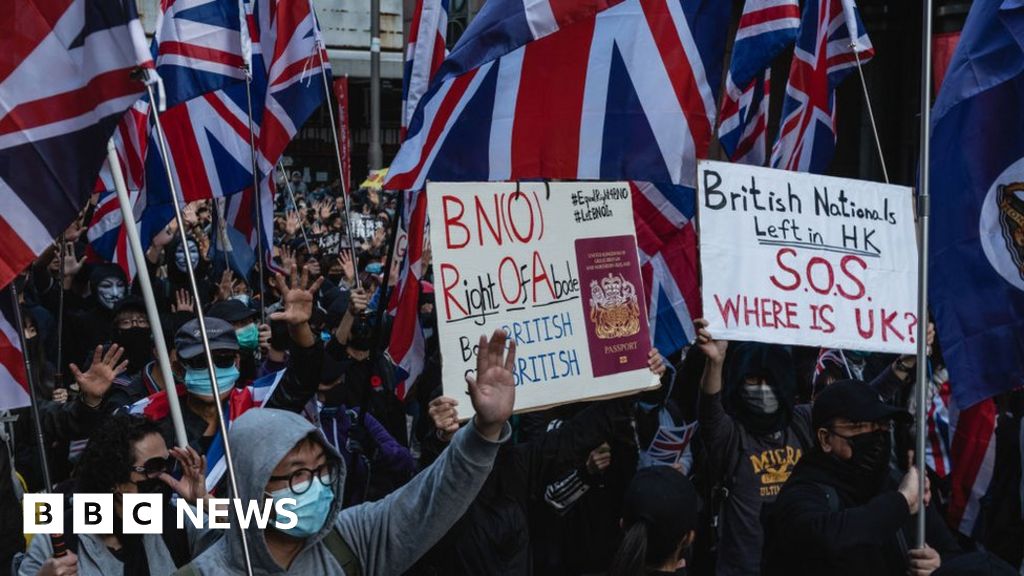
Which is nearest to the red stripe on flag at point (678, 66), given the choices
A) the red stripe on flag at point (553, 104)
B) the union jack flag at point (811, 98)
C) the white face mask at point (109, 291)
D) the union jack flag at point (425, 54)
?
the red stripe on flag at point (553, 104)

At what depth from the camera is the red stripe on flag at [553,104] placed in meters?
5.95

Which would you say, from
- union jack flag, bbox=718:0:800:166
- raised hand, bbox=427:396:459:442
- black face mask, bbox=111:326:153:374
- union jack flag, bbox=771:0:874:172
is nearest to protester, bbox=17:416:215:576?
raised hand, bbox=427:396:459:442

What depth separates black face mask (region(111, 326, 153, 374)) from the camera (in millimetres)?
7453

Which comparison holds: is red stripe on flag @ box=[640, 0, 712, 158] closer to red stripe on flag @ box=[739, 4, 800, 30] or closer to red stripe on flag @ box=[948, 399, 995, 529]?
red stripe on flag @ box=[739, 4, 800, 30]

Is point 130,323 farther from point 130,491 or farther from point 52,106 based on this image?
point 52,106

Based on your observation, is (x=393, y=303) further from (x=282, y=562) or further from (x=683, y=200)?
(x=282, y=562)

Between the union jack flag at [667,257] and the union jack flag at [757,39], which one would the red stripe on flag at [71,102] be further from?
the union jack flag at [757,39]

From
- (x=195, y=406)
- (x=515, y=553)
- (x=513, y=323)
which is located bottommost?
(x=515, y=553)

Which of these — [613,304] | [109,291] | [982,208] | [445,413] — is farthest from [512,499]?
[109,291]

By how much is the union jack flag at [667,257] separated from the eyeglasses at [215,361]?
6.87 ft

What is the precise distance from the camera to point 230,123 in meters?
8.76

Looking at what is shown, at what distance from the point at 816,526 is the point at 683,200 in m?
2.74

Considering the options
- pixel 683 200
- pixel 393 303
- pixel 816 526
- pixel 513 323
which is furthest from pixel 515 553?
pixel 393 303

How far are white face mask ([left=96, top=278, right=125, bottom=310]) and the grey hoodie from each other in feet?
20.9
